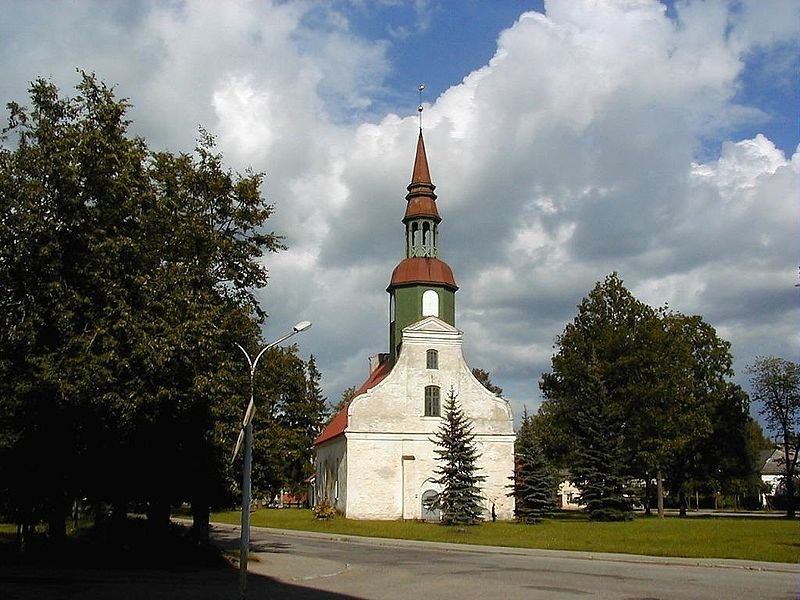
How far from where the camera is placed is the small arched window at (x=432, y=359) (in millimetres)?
49469

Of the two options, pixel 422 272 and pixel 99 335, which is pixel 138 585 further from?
pixel 422 272

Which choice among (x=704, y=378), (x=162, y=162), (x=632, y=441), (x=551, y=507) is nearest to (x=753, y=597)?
(x=162, y=162)

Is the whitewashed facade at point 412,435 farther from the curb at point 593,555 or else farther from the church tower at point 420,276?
the curb at point 593,555

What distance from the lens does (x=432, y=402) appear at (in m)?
49.3

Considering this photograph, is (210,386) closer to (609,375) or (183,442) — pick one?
(183,442)

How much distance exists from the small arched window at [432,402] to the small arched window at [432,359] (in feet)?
3.84

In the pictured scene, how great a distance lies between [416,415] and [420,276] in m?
8.27

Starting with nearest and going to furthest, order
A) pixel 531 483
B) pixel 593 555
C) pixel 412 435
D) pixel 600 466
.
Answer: pixel 593 555 → pixel 531 483 → pixel 600 466 → pixel 412 435

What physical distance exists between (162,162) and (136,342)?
23.3 ft

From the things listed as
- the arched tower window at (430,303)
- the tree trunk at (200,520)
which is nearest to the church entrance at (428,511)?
the arched tower window at (430,303)

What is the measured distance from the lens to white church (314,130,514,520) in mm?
47719

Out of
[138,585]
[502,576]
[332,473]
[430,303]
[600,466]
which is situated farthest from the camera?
[332,473]

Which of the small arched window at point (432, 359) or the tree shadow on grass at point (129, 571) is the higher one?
the small arched window at point (432, 359)

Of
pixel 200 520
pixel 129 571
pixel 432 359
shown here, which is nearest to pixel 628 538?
pixel 200 520
